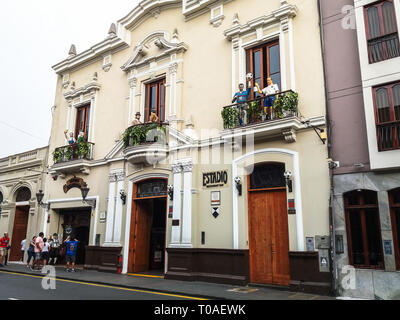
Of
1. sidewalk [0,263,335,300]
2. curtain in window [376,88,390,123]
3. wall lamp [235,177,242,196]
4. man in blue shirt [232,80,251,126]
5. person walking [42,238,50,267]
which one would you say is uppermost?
man in blue shirt [232,80,251,126]

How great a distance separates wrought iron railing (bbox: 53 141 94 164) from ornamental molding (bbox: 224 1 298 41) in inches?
333

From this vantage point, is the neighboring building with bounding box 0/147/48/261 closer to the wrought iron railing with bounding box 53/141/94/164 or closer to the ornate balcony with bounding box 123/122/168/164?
the wrought iron railing with bounding box 53/141/94/164

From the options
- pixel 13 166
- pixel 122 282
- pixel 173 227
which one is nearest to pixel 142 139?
pixel 173 227

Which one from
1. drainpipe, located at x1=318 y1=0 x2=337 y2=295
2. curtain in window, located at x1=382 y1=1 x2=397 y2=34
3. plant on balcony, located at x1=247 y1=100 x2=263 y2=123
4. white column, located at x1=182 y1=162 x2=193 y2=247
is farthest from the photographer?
white column, located at x1=182 y1=162 x2=193 y2=247

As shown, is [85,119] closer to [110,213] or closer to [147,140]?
[110,213]

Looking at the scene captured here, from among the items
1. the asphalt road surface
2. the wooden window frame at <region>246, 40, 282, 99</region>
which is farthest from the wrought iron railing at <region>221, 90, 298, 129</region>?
the asphalt road surface

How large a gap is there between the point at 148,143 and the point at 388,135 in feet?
27.7

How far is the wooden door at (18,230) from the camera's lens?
781 inches

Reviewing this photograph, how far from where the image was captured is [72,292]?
32.2 ft

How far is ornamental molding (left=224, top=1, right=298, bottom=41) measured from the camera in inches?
469

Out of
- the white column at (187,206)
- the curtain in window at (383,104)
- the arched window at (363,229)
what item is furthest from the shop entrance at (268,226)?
the curtain in window at (383,104)

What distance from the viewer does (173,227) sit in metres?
13.0

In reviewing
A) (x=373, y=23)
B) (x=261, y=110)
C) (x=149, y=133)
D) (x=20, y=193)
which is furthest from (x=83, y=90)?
(x=373, y=23)
